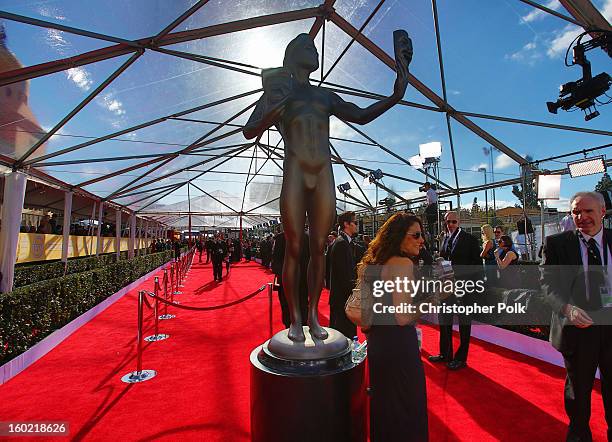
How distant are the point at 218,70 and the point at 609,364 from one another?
8175 mm

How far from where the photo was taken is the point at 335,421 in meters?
2.17

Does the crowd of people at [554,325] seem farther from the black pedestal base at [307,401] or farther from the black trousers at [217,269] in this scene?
the black trousers at [217,269]

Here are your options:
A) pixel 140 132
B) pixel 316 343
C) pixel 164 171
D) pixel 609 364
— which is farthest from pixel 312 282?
pixel 164 171

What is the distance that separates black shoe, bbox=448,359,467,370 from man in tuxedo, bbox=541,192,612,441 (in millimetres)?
1838

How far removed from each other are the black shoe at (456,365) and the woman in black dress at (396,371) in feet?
8.05

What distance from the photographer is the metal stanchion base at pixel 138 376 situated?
408cm

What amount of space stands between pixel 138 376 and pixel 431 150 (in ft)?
27.9

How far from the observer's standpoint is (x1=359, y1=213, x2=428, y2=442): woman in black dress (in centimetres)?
211

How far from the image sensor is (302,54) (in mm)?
2598

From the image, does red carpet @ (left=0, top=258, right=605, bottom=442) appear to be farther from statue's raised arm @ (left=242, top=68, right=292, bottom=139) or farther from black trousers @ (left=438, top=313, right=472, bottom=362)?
statue's raised arm @ (left=242, top=68, right=292, bottom=139)

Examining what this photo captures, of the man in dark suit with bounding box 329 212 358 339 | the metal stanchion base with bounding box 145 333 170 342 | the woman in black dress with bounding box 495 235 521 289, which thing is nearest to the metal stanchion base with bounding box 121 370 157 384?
the metal stanchion base with bounding box 145 333 170 342

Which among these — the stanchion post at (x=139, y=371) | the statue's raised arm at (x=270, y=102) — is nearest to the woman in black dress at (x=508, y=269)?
the statue's raised arm at (x=270, y=102)

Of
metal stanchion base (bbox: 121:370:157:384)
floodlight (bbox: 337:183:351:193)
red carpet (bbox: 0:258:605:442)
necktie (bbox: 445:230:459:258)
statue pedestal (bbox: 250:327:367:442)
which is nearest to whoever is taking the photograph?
statue pedestal (bbox: 250:327:367:442)

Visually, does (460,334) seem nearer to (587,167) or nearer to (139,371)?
(139,371)
